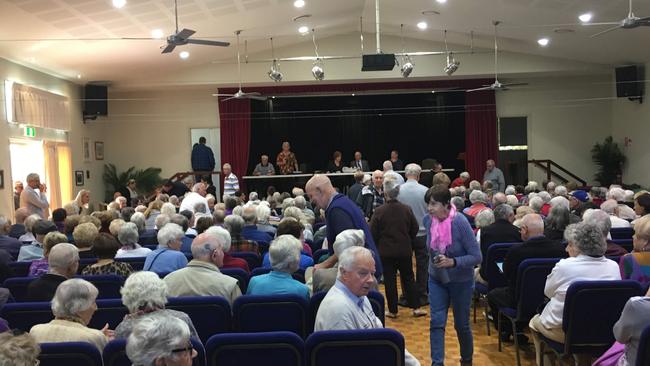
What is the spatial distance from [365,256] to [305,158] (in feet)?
48.7

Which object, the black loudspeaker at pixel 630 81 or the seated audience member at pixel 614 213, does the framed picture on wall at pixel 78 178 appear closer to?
the seated audience member at pixel 614 213

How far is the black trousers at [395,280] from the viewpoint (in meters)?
6.22

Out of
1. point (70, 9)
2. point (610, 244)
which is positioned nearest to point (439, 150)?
point (70, 9)

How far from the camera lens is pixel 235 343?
279 centimetres

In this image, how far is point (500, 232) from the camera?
5691mm

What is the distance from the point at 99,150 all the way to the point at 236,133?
12.4ft

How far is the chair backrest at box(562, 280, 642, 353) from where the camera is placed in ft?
12.1

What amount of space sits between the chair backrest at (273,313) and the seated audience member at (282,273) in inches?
5.1

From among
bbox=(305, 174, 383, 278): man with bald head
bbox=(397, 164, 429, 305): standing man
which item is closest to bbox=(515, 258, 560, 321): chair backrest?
bbox=(305, 174, 383, 278): man with bald head

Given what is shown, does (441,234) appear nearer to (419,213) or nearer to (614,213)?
(419,213)

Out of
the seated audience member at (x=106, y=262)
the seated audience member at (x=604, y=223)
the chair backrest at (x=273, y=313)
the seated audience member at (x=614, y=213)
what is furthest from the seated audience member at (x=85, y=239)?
the seated audience member at (x=614, y=213)

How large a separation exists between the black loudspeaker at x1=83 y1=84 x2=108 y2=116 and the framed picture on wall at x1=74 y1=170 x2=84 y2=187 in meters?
1.54

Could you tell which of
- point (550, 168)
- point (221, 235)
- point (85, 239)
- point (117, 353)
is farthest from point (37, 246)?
point (550, 168)

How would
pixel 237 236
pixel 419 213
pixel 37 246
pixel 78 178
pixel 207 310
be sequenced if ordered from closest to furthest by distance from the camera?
pixel 207 310
pixel 237 236
pixel 37 246
pixel 419 213
pixel 78 178
